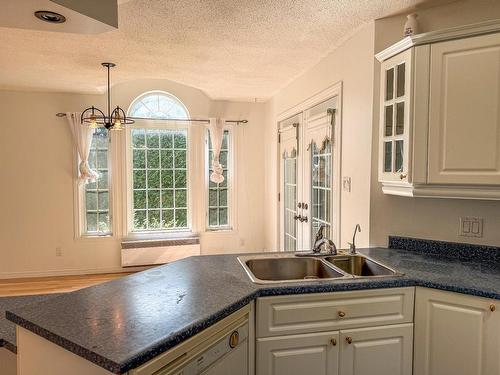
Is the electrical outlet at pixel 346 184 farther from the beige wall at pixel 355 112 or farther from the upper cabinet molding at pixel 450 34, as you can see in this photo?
the upper cabinet molding at pixel 450 34

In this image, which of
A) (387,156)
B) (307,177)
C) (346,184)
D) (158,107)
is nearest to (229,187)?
(158,107)

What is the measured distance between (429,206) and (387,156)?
44cm

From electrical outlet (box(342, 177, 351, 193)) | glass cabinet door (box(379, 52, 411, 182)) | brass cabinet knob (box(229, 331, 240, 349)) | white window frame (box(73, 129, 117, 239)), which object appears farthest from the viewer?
white window frame (box(73, 129, 117, 239))

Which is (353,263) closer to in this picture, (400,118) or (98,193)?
(400,118)

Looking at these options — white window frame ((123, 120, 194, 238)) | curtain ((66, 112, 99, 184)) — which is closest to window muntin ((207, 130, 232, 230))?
white window frame ((123, 120, 194, 238))

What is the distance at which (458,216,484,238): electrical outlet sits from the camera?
6.79 ft

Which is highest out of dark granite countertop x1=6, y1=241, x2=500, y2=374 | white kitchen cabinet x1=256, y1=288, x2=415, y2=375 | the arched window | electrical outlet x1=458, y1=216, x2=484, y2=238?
the arched window

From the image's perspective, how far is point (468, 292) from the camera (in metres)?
1.60

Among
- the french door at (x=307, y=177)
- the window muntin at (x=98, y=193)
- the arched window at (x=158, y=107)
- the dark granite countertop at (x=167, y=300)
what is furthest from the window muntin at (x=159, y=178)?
the dark granite countertop at (x=167, y=300)

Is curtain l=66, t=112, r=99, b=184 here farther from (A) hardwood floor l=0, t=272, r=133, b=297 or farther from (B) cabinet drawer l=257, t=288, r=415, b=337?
(B) cabinet drawer l=257, t=288, r=415, b=337

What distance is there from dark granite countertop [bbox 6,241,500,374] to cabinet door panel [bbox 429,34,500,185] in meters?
0.53

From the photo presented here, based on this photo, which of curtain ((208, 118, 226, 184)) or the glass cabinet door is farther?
curtain ((208, 118, 226, 184))

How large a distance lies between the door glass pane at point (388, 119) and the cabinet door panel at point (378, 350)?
114cm

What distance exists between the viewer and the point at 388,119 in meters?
2.17
